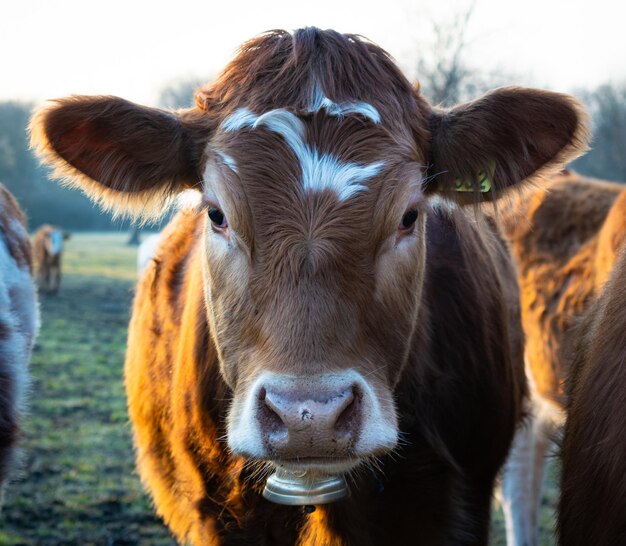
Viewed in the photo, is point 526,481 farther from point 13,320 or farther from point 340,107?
point 340,107

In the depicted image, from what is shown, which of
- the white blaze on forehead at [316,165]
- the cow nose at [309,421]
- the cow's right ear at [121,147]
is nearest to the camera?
the cow nose at [309,421]

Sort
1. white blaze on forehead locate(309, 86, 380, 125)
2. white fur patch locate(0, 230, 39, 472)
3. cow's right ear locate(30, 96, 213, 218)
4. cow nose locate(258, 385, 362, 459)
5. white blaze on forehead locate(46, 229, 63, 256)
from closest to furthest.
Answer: cow nose locate(258, 385, 362, 459), white blaze on forehead locate(309, 86, 380, 125), cow's right ear locate(30, 96, 213, 218), white fur patch locate(0, 230, 39, 472), white blaze on forehead locate(46, 229, 63, 256)

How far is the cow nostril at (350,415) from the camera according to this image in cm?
211

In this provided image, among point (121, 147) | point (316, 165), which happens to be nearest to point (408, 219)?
point (316, 165)

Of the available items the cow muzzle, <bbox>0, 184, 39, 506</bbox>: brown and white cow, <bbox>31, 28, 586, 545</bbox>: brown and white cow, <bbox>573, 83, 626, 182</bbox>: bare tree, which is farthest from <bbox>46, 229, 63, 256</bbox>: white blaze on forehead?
the cow muzzle

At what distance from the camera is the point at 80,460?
6285 mm

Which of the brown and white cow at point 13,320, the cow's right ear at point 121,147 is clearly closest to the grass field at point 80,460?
the brown and white cow at point 13,320

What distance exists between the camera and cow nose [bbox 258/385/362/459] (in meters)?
2.05

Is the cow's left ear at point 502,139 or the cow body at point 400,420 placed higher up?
the cow's left ear at point 502,139

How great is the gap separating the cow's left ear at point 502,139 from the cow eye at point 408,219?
0.24m

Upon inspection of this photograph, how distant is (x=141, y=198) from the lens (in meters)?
2.85

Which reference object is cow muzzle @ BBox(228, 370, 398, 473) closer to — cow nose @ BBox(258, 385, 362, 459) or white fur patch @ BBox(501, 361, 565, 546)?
cow nose @ BBox(258, 385, 362, 459)

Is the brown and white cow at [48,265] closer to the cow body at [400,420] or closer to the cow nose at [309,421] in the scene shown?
the cow body at [400,420]

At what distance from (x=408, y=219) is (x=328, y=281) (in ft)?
1.46
